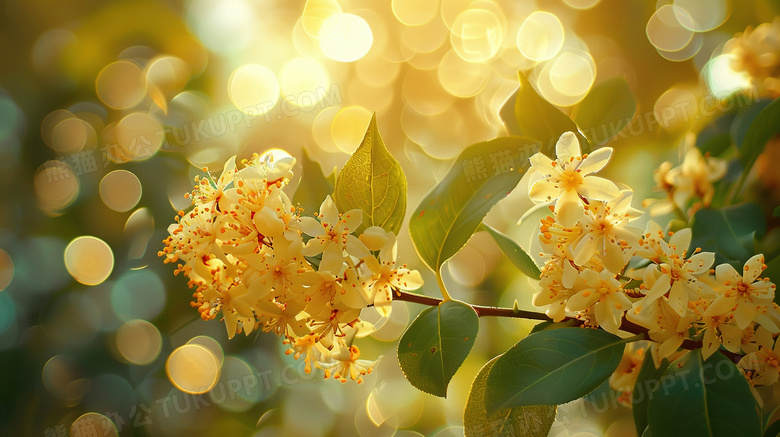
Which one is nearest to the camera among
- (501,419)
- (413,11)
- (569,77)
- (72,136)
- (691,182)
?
(501,419)

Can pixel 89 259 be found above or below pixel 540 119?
below

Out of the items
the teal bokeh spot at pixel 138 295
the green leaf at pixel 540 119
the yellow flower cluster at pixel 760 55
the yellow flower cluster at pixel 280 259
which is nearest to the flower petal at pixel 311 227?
the yellow flower cluster at pixel 280 259

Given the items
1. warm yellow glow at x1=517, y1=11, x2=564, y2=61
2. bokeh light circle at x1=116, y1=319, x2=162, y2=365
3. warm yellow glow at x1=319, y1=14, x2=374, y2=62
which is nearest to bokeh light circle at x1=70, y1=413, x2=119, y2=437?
bokeh light circle at x1=116, y1=319, x2=162, y2=365

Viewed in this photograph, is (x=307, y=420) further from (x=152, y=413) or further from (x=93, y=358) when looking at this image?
(x=93, y=358)

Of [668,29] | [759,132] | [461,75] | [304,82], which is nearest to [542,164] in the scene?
[759,132]

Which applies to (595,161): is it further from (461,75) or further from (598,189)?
(461,75)

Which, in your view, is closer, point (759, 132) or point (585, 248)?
point (585, 248)

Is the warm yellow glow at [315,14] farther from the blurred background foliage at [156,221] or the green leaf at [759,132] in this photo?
the green leaf at [759,132]

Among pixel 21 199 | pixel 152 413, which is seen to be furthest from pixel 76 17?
pixel 152 413
